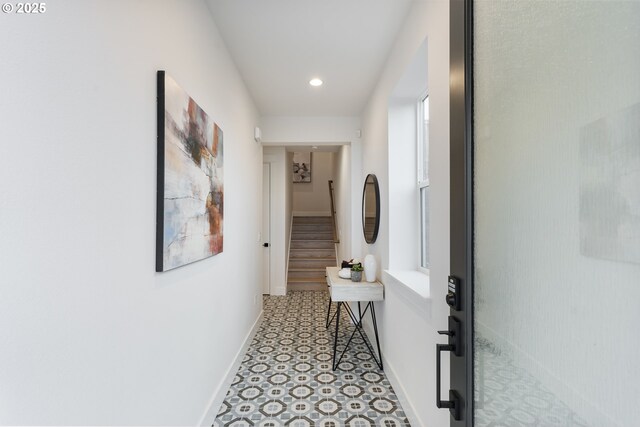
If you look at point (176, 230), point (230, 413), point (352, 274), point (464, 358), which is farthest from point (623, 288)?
point (352, 274)

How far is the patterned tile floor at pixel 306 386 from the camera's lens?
2037 mm

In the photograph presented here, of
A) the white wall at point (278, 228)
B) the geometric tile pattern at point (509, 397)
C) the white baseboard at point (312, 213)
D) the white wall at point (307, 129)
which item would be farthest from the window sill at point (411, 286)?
the white baseboard at point (312, 213)

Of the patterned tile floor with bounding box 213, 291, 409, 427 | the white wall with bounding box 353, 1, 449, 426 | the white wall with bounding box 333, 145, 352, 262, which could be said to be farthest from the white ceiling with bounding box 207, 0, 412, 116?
the patterned tile floor with bounding box 213, 291, 409, 427

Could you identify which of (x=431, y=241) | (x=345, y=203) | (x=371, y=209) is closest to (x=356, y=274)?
(x=371, y=209)

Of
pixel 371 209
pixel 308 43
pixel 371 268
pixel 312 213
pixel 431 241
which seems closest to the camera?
pixel 431 241

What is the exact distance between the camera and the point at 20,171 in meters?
0.69

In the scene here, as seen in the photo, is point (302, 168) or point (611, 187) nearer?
point (611, 187)

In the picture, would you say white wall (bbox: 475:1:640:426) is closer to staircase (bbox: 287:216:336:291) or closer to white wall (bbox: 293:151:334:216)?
staircase (bbox: 287:216:336:291)

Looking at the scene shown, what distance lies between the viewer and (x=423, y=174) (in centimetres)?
247

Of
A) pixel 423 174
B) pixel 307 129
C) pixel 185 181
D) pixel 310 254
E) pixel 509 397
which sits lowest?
pixel 310 254

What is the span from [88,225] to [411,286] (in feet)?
5.61

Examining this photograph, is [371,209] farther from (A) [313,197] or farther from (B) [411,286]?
(A) [313,197]

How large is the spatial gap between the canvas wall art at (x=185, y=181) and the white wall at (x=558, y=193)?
46.7 inches

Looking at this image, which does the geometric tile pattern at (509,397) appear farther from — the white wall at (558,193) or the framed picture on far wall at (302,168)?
the framed picture on far wall at (302,168)
